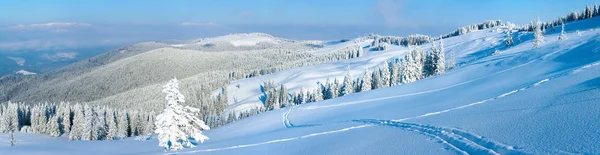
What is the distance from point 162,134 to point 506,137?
1809cm

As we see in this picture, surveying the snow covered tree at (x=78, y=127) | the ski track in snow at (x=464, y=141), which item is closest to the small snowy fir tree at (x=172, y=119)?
the ski track in snow at (x=464, y=141)

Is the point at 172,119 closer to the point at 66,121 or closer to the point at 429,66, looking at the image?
the point at 429,66

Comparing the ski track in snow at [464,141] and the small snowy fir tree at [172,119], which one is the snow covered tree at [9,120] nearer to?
the small snowy fir tree at [172,119]

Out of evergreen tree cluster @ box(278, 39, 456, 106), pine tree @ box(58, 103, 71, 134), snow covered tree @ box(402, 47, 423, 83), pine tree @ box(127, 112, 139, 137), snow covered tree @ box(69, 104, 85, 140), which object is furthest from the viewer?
pine tree @ box(127, 112, 139, 137)

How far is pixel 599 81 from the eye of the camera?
54.1 ft

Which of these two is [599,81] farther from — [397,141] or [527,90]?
[397,141]

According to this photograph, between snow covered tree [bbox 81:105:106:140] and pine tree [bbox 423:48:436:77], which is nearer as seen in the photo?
snow covered tree [bbox 81:105:106:140]

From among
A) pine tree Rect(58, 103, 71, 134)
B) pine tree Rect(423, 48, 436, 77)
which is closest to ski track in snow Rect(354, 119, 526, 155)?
pine tree Rect(423, 48, 436, 77)

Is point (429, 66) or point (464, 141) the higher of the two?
point (429, 66)

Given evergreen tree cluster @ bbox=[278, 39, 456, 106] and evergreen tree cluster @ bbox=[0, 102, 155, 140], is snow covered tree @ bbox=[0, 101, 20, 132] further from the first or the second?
evergreen tree cluster @ bbox=[278, 39, 456, 106]

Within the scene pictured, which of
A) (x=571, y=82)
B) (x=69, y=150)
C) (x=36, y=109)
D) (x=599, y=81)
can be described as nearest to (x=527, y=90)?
(x=571, y=82)

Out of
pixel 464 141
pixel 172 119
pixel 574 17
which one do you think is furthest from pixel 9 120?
pixel 574 17

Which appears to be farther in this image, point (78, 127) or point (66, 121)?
point (66, 121)

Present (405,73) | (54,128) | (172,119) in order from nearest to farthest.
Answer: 1. (172,119)
2. (405,73)
3. (54,128)
